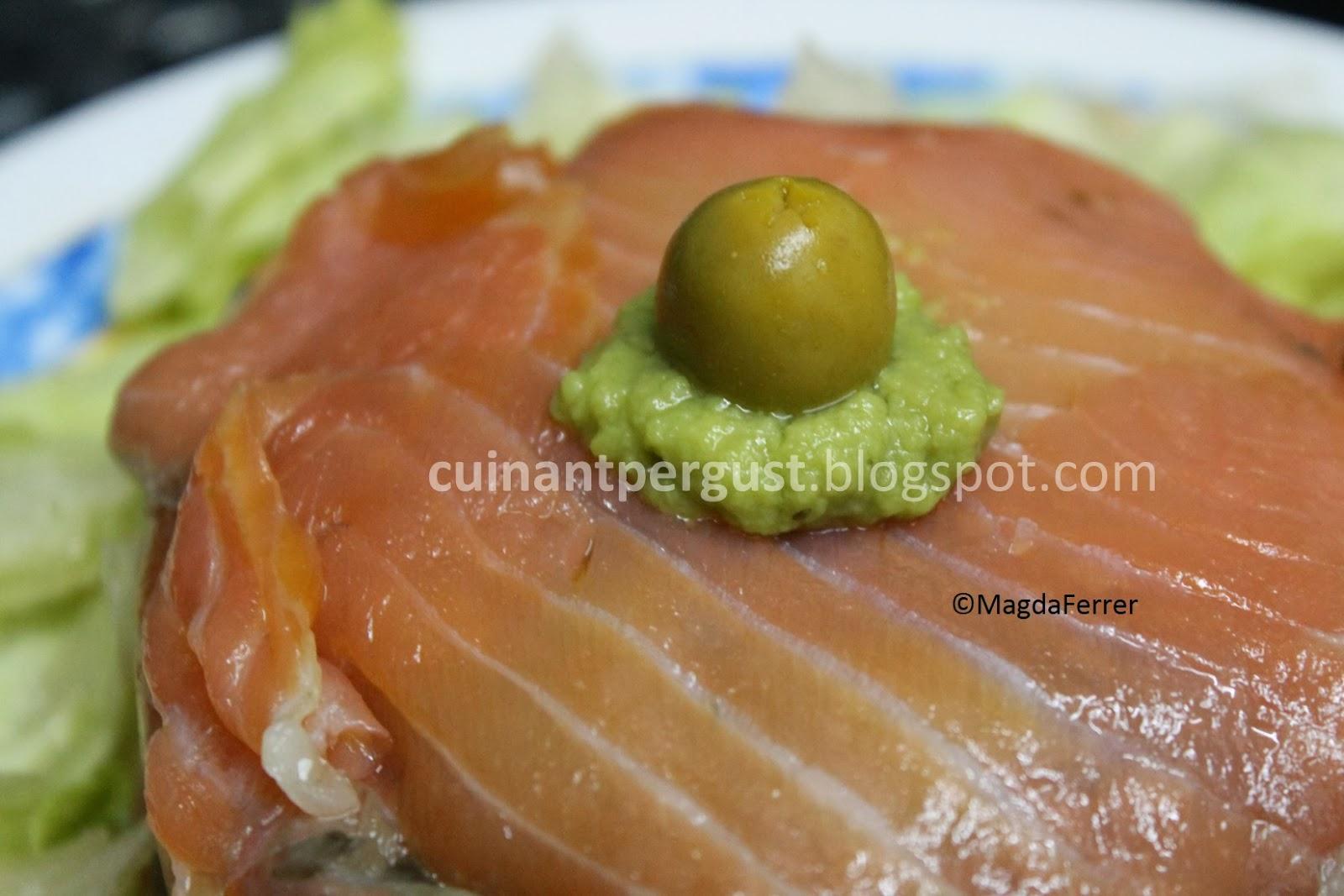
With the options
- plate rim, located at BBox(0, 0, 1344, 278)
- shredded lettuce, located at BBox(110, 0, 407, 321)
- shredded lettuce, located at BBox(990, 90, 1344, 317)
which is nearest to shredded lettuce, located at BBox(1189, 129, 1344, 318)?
shredded lettuce, located at BBox(990, 90, 1344, 317)

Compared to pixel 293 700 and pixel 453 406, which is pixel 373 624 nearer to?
pixel 293 700

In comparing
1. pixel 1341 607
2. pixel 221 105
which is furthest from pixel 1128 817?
pixel 221 105

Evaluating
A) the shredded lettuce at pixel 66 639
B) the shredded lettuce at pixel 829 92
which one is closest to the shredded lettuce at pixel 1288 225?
the shredded lettuce at pixel 829 92

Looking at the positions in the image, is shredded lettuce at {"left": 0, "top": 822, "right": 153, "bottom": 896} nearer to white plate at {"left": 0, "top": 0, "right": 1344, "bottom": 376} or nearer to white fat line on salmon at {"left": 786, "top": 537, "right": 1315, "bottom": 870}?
white fat line on salmon at {"left": 786, "top": 537, "right": 1315, "bottom": 870}

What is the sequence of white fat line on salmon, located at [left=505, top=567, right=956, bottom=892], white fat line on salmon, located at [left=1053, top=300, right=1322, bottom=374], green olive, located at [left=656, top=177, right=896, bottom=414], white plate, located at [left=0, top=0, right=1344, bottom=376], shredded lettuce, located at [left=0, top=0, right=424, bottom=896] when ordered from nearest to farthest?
1. white fat line on salmon, located at [left=505, top=567, right=956, bottom=892]
2. green olive, located at [left=656, top=177, right=896, bottom=414]
3. white fat line on salmon, located at [left=1053, top=300, right=1322, bottom=374]
4. shredded lettuce, located at [left=0, top=0, right=424, bottom=896]
5. white plate, located at [left=0, top=0, right=1344, bottom=376]

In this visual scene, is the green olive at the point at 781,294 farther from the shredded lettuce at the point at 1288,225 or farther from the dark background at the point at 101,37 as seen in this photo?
the dark background at the point at 101,37
